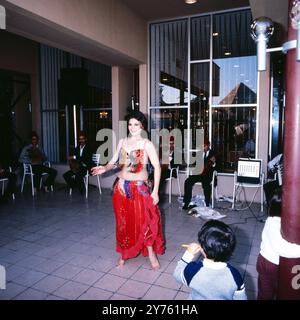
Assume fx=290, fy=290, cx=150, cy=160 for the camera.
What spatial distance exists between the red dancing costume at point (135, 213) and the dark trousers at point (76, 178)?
3641 millimetres

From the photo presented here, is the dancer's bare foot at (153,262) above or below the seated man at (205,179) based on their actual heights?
below

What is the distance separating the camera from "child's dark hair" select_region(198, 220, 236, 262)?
4.84ft

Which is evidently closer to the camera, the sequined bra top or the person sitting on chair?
the sequined bra top

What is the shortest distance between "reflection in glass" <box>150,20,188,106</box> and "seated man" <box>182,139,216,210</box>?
1.43 m

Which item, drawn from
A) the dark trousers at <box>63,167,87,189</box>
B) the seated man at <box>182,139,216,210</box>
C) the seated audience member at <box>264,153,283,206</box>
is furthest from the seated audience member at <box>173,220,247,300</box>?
the dark trousers at <box>63,167,87,189</box>

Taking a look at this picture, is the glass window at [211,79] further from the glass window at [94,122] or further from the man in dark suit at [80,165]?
the man in dark suit at [80,165]

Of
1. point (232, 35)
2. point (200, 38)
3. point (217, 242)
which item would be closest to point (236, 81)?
point (232, 35)

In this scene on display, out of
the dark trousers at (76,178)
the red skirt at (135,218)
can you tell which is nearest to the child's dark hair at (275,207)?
the red skirt at (135,218)

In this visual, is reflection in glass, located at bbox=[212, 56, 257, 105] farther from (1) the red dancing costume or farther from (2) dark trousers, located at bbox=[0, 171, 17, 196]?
(2) dark trousers, located at bbox=[0, 171, 17, 196]

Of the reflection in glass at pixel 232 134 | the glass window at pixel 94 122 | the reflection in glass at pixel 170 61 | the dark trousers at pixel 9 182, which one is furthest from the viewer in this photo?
the glass window at pixel 94 122

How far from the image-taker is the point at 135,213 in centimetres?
307

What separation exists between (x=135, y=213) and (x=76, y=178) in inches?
155

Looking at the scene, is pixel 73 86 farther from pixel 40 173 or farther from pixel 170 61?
pixel 170 61

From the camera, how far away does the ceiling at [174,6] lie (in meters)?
5.48
